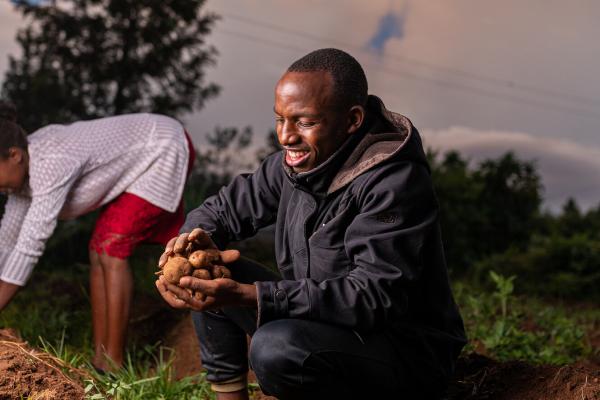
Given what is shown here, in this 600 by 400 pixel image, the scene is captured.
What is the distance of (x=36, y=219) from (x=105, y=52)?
5042 mm

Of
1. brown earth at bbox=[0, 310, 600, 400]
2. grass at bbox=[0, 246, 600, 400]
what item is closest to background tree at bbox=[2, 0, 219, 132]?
grass at bbox=[0, 246, 600, 400]

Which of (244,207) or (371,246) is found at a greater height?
(371,246)

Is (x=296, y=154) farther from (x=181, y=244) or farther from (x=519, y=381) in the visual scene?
(x=519, y=381)

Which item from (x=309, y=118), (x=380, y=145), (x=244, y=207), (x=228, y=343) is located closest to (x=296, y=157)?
(x=309, y=118)

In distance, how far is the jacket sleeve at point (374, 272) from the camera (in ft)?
7.43

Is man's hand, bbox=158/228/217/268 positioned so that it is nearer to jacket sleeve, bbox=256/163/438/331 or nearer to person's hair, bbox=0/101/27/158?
jacket sleeve, bbox=256/163/438/331

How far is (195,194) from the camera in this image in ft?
22.9

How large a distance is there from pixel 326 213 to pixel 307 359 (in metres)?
0.49

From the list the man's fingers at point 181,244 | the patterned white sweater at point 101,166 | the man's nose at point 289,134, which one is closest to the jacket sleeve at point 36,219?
the patterned white sweater at point 101,166

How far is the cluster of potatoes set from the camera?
2.30 meters

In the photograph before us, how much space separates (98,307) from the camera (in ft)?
12.8

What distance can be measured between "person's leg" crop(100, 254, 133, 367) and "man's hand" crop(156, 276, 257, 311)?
1615mm

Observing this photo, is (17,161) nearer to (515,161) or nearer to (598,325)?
(598,325)

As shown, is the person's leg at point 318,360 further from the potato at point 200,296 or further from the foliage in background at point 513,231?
the foliage in background at point 513,231
